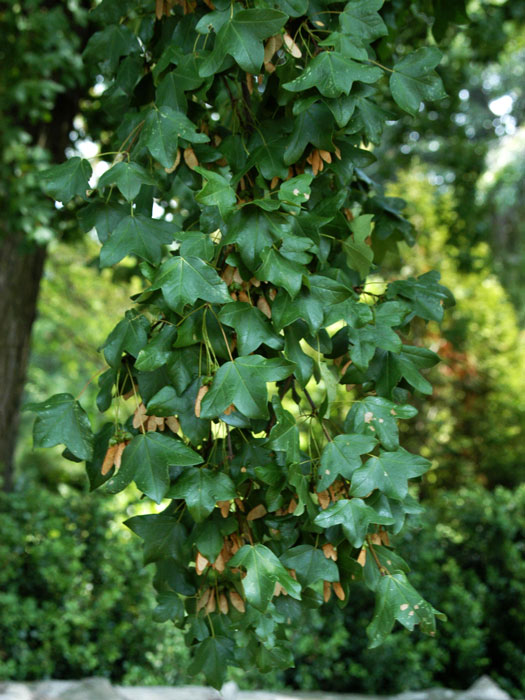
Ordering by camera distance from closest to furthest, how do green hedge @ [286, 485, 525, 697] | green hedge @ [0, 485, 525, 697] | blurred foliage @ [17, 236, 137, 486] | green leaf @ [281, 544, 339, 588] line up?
1. green leaf @ [281, 544, 339, 588]
2. green hedge @ [0, 485, 525, 697]
3. green hedge @ [286, 485, 525, 697]
4. blurred foliage @ [17, 236, 137, 486]

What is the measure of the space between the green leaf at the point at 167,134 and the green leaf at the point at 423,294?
529mm

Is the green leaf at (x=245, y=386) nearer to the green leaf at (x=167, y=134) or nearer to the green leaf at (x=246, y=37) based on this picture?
the green leaf at (x=167, y=134)

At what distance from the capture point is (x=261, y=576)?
1194 mm

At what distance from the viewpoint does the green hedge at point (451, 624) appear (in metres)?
3.87

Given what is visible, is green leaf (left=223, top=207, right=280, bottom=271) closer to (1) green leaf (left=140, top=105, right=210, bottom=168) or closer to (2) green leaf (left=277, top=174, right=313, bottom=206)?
(2) green leaf (left=277, top=174, right=313, bottom=206)

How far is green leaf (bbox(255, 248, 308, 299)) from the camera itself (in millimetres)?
1205

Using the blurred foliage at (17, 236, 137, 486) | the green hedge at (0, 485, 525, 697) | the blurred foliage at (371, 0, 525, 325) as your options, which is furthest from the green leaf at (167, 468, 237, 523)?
the blurred foliage at (17, 236, 137, 486)

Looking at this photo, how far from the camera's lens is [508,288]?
32.6 ft

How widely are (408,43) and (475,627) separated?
3.61m

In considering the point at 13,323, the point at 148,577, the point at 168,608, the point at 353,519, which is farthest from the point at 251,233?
the point at 13,323

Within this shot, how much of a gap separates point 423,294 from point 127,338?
2.21 feet

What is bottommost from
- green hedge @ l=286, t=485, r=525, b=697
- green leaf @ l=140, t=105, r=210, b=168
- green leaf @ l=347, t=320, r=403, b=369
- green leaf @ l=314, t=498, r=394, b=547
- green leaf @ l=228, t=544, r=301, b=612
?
green hedge @ l=286, t=485, r=525, b=697

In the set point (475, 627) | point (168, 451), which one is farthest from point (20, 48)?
point (475, 627)

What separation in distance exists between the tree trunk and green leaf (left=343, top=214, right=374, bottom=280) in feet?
9.37
